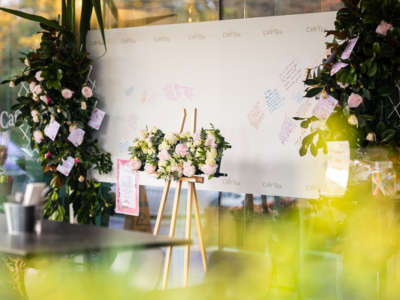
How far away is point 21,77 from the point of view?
373 cm

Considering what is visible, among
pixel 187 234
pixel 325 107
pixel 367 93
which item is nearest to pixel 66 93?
pixel 187 234

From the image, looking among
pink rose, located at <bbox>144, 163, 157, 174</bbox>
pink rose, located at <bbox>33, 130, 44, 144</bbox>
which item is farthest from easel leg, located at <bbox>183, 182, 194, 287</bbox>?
pink rose, located at <bbox>33, 130, 44, 144</bbox>

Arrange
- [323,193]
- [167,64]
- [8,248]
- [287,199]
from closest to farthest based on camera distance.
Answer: [8,248] → [323,193] → [287,199] → [167,64]

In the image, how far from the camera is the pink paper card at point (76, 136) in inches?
147

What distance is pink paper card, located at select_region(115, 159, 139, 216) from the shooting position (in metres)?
3.80

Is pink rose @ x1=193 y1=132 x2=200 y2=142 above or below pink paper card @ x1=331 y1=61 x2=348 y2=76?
below

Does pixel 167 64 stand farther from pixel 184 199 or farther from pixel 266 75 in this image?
pixel 184 199

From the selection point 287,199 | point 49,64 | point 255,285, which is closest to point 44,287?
point 255,285

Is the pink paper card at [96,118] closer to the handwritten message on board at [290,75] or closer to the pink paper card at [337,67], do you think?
the handwritten message on board at [290,75]

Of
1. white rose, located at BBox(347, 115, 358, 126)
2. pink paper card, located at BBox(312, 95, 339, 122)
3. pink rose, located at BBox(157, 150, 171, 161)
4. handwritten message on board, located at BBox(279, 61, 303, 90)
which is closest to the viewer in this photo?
white rose, located at BBox(347, 115, 358, 126)

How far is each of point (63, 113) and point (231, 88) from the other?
148 centimetres

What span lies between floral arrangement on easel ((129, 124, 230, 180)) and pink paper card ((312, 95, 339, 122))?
63 centimetres

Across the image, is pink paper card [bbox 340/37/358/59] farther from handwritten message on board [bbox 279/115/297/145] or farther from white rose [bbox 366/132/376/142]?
handwritten message on board [bbox 279/115/297/145]

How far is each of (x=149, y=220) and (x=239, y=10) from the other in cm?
196
